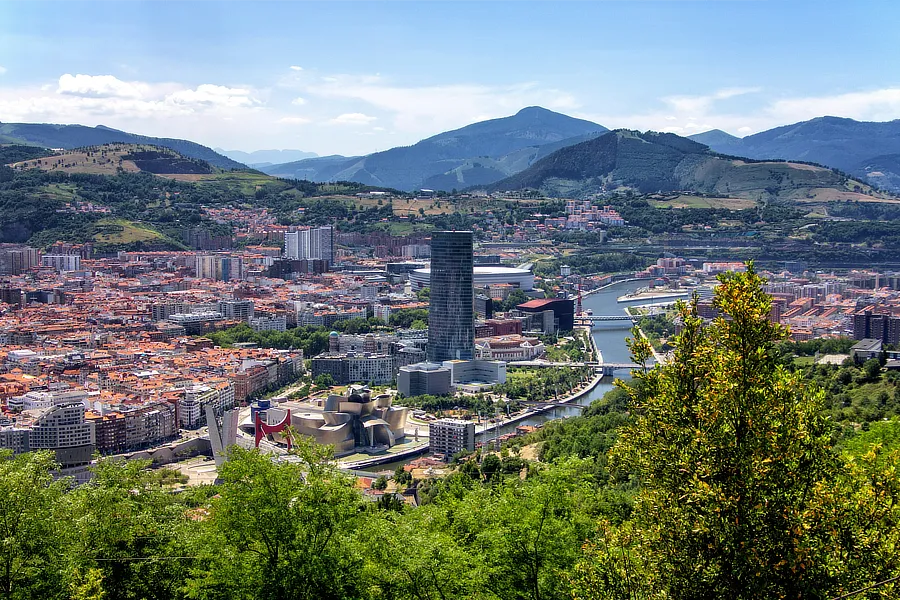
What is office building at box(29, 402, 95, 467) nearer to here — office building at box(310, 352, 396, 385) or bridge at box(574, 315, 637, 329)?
office building at box(310, 352, 396, 385)

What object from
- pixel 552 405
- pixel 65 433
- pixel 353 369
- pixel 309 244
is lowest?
pixel 552 405

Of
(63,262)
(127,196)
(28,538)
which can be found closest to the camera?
(28,538)

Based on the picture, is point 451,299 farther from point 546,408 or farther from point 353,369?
point 546,408

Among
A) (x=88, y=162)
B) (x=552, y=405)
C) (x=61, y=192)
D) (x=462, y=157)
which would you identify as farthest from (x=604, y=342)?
(x=462, y=157)

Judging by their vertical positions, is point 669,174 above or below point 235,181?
above

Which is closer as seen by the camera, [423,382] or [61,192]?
[423,382]

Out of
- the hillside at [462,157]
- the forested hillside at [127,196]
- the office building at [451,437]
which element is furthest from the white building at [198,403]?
the hillside at [462,157]

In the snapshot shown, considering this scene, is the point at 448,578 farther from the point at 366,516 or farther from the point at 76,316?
the point at 76,316

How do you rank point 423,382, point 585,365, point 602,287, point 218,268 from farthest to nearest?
point 602,287
point 218,268
point 585,365
point 423,382
